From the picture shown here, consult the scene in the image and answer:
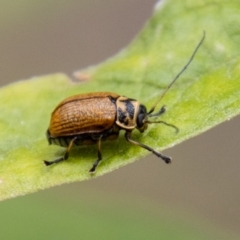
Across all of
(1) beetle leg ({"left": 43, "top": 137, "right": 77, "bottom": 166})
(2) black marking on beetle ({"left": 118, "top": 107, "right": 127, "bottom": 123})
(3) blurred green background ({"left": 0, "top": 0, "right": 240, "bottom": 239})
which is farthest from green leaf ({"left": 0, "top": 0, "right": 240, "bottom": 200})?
(3) blurred green background ({"left": 0, "top": 0, "right": 240, "bottom": 239})

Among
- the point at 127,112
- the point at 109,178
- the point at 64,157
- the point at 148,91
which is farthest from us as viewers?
the point at 109,178

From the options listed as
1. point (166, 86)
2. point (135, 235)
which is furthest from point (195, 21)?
point (135, 235)

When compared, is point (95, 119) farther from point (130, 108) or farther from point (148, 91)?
point (148, 91)

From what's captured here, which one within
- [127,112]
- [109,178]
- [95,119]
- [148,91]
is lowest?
[109,178]

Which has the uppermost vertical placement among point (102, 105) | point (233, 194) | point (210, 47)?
point (210, 47)

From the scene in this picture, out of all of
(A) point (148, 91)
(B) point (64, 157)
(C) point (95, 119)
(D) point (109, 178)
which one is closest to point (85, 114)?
(C) point (95, 119)

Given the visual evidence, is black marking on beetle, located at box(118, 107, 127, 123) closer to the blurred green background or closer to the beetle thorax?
the beetle thorax

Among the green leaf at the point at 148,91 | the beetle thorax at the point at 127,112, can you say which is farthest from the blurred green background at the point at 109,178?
the beetle thorax at the point at 127,112

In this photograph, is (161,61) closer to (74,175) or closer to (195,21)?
(195,21)
